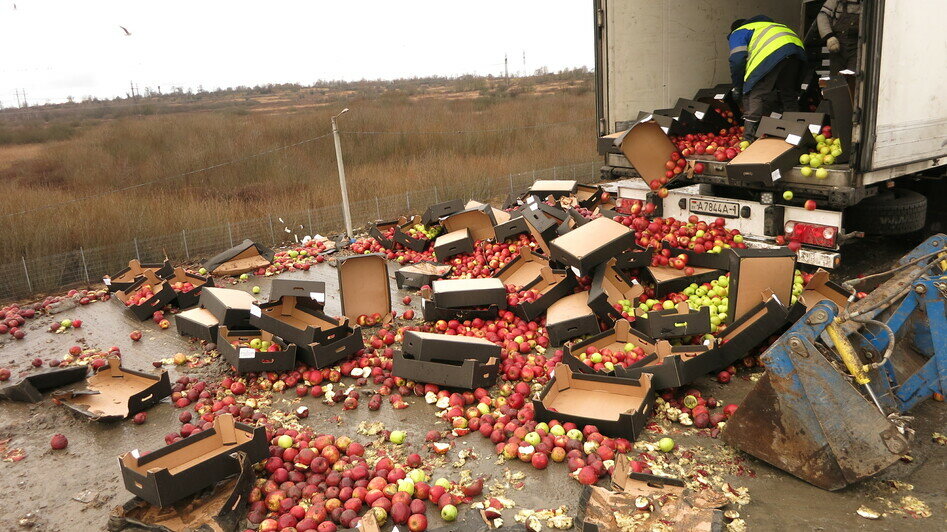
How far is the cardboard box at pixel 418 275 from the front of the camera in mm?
8391

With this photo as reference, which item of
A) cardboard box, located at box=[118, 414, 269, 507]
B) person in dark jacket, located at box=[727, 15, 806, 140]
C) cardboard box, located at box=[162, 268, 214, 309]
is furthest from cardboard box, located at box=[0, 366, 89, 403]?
person in dark jacket, located at box=[727, 15, 806, 140]

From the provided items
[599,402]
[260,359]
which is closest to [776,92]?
[599,402]

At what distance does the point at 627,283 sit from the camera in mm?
6910

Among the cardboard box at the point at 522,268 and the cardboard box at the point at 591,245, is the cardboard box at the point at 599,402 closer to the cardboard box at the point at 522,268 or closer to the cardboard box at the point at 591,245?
the cardboard box at the point at 591,245

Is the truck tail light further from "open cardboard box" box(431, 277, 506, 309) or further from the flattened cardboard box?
the flattened cardboard box

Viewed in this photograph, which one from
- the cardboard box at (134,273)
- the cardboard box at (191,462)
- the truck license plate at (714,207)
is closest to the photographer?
the cardboard box at (191,462)

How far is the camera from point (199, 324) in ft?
23.0

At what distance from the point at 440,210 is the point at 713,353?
18.7ft

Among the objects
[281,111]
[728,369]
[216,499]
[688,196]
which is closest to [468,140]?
[281,111]

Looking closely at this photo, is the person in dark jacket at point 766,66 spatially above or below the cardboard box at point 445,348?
above

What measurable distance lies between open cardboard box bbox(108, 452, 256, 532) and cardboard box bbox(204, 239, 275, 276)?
614 cm

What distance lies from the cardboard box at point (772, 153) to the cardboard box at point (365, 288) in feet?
12.9

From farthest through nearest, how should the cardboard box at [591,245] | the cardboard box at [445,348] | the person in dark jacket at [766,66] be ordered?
the person in dark jacket at [766,66] < the cardboard box at [591,245] < the cardboard box at [445,348]

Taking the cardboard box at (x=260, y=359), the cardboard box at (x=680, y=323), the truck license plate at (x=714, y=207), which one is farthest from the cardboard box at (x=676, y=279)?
the cardboard box at (x=260, y=359)
